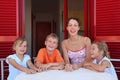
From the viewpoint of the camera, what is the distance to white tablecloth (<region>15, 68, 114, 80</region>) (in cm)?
211

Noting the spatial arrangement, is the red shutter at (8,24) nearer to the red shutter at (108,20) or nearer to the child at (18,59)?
the child at (18,59)

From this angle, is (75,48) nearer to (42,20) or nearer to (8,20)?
(8,20)

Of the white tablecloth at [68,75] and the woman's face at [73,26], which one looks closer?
the white tablecloth at [68,75]

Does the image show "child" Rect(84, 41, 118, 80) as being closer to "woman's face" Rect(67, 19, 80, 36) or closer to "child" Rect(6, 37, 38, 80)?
"woman's face" Rect(67, 19, 80, 36)

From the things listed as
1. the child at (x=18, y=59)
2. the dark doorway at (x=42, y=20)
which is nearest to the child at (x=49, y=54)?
the child at (x=18, y=59)

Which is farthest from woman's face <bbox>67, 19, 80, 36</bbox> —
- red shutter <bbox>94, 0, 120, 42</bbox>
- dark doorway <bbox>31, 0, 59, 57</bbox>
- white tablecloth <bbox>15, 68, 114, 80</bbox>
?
dark doorway <bbox>31, 0, 59, 57</bbox>

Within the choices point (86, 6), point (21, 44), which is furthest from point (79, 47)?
point (86, 6)

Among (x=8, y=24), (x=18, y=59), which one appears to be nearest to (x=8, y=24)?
(x=8, y=24)

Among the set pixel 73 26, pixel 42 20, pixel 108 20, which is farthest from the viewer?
pixel 42 20

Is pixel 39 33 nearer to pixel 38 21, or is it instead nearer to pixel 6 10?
pixel 38 21

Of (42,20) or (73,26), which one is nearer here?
(73,26)

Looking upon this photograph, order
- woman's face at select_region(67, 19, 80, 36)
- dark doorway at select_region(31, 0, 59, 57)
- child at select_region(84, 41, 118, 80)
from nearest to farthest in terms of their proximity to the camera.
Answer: child at select_region(84, 41, 118, 80) < woman's face at select_region(67, 19, 80, 36) < dark doorway at select_region(31, 0, 59, 57)

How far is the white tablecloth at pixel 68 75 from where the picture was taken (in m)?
2.11

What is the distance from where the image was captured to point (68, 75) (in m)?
2.13
